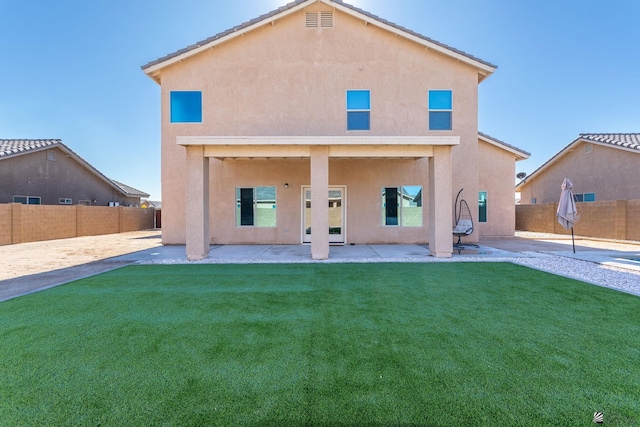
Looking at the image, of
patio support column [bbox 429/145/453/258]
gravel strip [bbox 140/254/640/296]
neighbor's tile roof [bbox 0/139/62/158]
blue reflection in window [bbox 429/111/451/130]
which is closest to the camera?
gravel strip [bbox 140/254/640/296]

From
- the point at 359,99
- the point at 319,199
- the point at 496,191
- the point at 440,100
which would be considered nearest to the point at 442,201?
the point at 319,199

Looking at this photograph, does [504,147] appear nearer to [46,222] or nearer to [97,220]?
[46,222]

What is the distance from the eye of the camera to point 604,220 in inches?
578

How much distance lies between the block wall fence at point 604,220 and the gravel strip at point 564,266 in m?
7.70

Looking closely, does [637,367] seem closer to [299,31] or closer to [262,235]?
[262,235]

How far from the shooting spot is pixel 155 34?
14.9 m

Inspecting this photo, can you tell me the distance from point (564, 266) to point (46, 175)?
27248mm

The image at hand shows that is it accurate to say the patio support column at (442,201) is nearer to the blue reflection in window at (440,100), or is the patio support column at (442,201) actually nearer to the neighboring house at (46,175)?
the blue reflection in window at (440,100)

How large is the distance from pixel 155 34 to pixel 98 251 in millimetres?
10980

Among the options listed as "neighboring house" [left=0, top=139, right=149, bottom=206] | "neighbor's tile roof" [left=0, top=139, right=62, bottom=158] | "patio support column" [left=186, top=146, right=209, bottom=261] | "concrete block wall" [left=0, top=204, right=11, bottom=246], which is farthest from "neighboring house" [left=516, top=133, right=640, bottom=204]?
"neighboring house" [left=0, top=139, right=149, bottom=206]

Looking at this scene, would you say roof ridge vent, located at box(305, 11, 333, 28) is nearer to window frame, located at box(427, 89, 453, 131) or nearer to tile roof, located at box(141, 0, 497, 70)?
tile roof, located at box(141, 0, 497, 70)

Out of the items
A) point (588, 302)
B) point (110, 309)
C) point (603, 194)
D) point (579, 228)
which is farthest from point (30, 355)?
point (603, 194)

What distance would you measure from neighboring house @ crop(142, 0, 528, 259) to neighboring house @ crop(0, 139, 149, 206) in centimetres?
1207

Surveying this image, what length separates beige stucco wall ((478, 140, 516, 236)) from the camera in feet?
49.5
